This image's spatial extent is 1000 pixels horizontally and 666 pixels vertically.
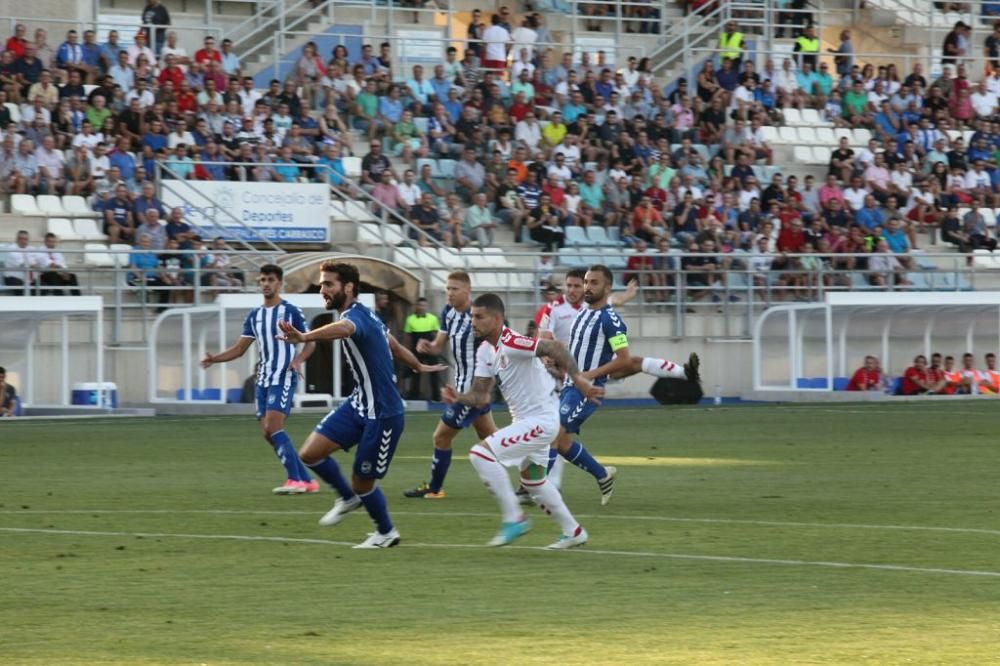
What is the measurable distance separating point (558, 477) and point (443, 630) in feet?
22.1

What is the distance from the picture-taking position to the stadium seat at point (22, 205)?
3186 centimetres

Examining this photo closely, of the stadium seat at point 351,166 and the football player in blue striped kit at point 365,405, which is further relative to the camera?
the stadium seat at point 351,166

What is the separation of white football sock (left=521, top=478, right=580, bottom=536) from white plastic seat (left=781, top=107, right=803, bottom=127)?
32.3 metres

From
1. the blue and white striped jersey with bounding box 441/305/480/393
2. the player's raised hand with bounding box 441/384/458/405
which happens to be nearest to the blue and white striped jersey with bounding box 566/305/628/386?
the blue and white striped jersey with bounding box 441/305/480/393

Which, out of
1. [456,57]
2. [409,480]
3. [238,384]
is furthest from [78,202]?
[409,480]

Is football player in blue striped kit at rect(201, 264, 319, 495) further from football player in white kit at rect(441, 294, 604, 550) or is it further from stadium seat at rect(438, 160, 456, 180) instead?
→ stadium seat at rect(438, 160, 456, 180)

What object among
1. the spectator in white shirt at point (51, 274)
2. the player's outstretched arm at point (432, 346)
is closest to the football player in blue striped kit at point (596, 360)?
the player's outstretched arm at point (432, 346)

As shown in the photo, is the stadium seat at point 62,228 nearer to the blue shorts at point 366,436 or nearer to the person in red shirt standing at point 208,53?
the person in red shirt standing at point 208,53

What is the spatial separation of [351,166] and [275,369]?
19694 mm

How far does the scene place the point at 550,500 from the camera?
12156 mm

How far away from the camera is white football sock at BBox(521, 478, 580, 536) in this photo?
12133mm

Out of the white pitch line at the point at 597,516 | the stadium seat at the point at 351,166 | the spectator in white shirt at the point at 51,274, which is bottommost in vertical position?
the white pitch line at the point at 597,516

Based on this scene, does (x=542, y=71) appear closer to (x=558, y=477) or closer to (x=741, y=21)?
(x=741, y=21)

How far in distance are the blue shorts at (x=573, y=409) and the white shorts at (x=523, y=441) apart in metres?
3.37
